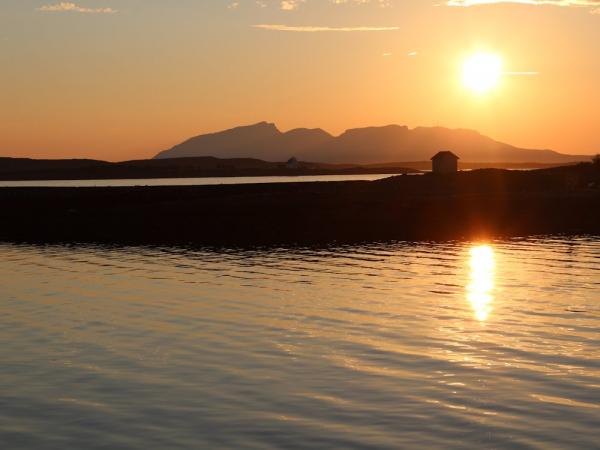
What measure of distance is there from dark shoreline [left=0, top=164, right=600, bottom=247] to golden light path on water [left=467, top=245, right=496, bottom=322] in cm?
1240

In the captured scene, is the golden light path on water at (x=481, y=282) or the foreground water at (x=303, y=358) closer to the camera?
the foreground water at (x=303, y=358)

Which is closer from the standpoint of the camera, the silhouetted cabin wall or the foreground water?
the foreground water

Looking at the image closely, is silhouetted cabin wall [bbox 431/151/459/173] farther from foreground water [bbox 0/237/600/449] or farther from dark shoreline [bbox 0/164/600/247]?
foreground water [bbox 0/237/600/449]

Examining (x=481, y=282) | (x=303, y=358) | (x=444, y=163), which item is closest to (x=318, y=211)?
(x=444, y=163)

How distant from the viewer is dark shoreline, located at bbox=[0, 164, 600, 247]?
67688 millimetres

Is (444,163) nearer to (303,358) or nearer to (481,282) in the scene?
(481,282)

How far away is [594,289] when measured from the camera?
3503 cm

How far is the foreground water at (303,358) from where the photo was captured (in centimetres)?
1638

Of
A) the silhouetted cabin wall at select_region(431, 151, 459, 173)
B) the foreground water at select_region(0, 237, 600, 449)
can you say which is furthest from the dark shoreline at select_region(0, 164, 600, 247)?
the foreground water at select_region(0, 237, 600, 449)

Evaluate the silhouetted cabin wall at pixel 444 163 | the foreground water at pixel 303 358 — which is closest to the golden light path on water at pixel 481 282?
the foreground water at pixel 303 358

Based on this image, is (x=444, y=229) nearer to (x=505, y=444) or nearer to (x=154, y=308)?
(x=154, y=308)

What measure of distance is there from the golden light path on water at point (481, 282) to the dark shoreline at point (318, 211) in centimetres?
1240

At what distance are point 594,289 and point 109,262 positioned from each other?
25.6 m

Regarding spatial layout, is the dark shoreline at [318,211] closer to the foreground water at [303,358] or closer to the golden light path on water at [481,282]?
the golden light path on water at [481,282]
